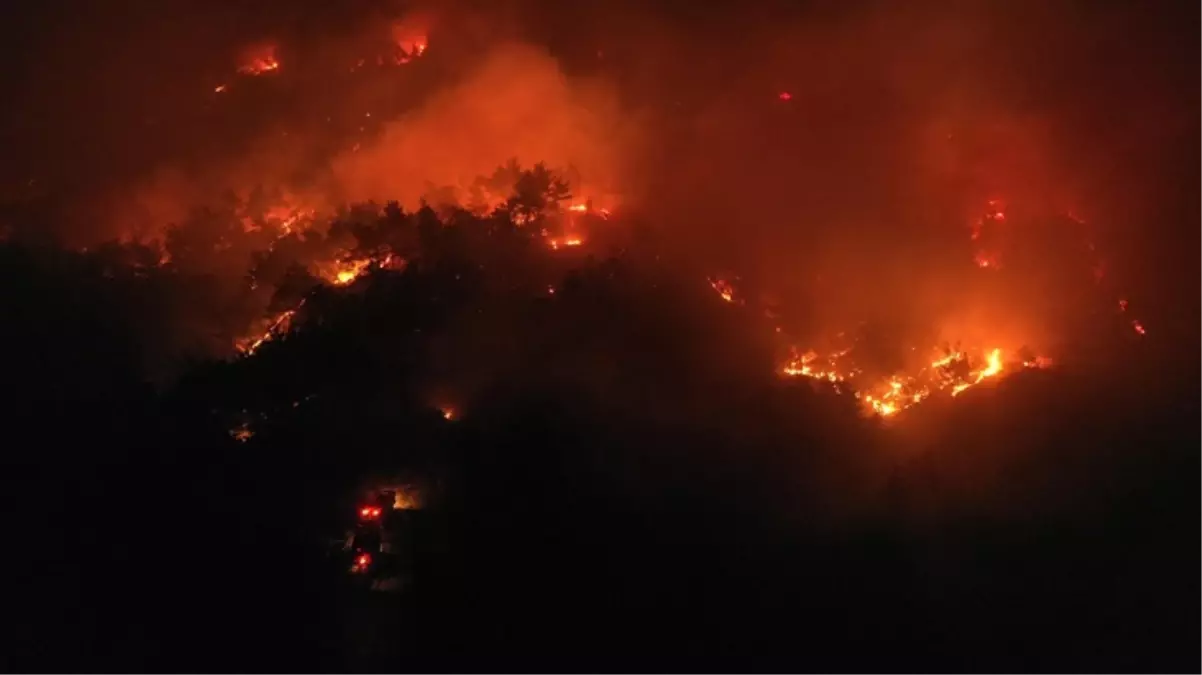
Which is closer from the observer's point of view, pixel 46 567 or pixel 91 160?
pixel 46 567

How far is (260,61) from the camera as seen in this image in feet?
67.8

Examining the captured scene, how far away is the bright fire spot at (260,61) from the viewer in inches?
810

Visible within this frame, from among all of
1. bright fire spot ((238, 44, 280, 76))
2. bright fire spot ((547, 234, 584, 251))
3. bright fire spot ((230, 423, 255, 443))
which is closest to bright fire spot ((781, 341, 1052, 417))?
bright fire spot ((547, 234, 584, 251))

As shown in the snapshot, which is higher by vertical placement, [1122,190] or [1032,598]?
[1122,190]

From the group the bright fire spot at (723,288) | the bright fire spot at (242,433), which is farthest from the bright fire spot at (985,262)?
the bright fire spot at (242,433)

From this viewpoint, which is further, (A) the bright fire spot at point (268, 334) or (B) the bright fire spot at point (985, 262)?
(B) the bright fire spot at point (985, 262)

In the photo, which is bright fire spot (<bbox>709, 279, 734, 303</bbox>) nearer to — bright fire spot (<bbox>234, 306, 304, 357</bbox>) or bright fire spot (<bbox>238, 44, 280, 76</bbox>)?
bright fire spot (<bbox>234, 306, 304, 357</bbox>)

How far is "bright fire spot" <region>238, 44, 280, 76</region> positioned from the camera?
67.5 ft

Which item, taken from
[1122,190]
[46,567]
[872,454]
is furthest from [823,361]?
[46,567]

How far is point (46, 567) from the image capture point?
12320mm

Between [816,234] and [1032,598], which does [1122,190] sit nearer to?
[816,234]

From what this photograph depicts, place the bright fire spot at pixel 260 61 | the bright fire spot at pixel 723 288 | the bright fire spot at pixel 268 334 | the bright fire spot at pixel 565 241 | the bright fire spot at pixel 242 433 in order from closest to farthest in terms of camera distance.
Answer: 1. the bright fire spot at pixel 242 433
2. the bright fire spot at pixel 723 288
3. the bright fire spot at pixel 268 334
4. the bright fire spot at pixel 565 241
5. the bright fire spot at pixel 260 61

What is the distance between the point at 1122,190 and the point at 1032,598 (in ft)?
26.9

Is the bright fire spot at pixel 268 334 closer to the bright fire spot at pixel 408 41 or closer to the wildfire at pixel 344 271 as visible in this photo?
the wildfire at pixel 344 271
